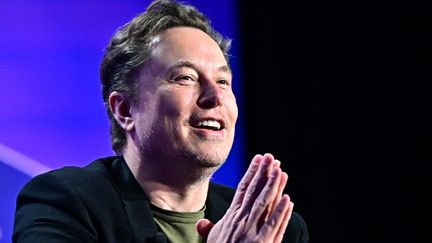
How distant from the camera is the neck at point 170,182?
1.78 meters

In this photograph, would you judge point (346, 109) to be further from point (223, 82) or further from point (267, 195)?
point (267, 195)

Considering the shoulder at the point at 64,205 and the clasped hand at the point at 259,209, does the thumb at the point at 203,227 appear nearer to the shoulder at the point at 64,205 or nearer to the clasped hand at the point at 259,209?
the clasped hand at the point at 259,209

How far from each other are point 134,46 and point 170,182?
1.50 ft

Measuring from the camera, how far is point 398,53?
8.86ft

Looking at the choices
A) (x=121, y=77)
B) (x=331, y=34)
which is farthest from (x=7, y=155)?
(x=331, y=34)

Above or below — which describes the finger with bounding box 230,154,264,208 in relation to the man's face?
below

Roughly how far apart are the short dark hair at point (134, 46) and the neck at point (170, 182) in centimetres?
19

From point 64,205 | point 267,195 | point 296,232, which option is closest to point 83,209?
point 64,205

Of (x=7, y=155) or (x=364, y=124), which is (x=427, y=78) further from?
(x=7, y=155)

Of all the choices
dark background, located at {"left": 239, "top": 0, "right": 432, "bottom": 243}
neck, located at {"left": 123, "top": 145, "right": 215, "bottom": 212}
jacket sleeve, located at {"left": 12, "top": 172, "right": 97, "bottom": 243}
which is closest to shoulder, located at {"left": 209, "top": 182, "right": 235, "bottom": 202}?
neck, located at {"left": 123, "top": 145, "right": 215, "bottom": 212}

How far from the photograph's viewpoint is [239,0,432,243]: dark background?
2.68 metres

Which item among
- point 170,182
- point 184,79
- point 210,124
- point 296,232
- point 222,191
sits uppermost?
point 184,79

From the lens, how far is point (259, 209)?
139 cm

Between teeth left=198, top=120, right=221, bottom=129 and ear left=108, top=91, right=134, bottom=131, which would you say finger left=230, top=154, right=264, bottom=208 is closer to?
teeth left=198, top=120, right=221, bottom=129
